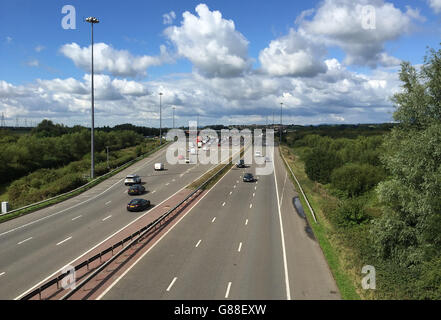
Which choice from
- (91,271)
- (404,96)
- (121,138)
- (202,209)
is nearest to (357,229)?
(404,96)

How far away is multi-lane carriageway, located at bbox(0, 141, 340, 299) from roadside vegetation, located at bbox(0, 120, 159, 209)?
223 inches

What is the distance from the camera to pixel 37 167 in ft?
216

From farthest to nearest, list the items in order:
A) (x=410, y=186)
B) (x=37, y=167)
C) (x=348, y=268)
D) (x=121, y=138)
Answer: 1. (x=121, y=138)
2. (x=37, y=167)
3. (x=410, y=186)
4. (x=348, y=268)

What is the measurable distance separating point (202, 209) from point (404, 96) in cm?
1885

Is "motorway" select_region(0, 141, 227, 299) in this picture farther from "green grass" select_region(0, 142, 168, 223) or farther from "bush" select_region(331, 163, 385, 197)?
"bush" select_region(331, 163, 385, 197)

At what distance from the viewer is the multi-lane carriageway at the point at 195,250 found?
45.1ft

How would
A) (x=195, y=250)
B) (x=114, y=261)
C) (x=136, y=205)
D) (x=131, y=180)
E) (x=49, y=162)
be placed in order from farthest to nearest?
1. (x=49, y=162)
2. (x=131, y=180)
3. (x=136, y=205)
4. (x=195, y=250)
5. (x=114, y=261)

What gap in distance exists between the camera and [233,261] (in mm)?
16984

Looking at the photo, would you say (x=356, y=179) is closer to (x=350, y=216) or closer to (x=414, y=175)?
(x=350, y=216)

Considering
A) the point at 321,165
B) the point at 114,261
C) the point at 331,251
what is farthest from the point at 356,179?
the point at 114,261

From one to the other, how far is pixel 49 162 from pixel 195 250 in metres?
63.9

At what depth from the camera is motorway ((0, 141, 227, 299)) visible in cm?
1541
